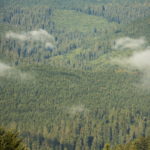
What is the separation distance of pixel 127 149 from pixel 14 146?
134ft

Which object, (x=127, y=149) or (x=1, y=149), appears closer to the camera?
(x=1, y=149)

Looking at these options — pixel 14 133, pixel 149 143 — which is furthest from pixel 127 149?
pixel 14 133

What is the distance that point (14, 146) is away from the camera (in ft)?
184

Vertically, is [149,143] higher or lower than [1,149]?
higher

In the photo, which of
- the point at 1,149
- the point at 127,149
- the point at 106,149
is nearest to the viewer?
the point at 1,149

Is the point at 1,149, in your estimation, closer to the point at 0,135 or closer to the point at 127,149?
the point at 0,135

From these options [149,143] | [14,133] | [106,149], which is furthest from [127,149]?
[14,133]

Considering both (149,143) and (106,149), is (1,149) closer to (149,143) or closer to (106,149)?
(106,149)

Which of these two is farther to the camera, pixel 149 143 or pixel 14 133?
pixel 149 143

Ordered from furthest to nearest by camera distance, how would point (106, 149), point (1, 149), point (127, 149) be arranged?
1. point (127, 149)
2. point (106, 149)
3. point (1, 149)

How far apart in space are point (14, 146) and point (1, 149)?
3023 millimetres

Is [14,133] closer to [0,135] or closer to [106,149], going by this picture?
[0,135]

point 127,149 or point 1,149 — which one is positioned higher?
point 127,149

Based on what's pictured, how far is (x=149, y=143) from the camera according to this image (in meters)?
96.2
